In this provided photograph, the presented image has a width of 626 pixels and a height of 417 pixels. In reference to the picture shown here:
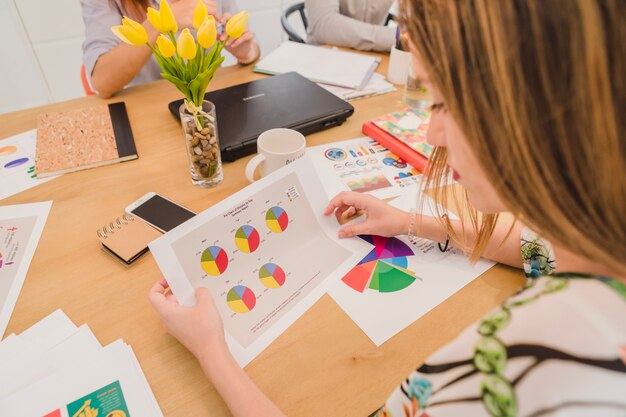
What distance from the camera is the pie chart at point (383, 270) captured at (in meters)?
0.66

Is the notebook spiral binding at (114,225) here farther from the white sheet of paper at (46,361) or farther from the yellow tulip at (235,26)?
the yellow tulip at (235,26)

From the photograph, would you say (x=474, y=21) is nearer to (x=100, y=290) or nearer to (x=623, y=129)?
(x=623, y=129)

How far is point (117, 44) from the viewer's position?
1.22 metres

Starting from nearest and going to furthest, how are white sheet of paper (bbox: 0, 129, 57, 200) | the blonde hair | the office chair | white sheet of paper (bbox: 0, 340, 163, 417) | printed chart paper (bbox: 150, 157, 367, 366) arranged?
the blonde hair < white sheet of paper (bbox: 0, 340, 163, 417) < printed chart paper (bbox: 150, 157, 367, 366) < white sheet of paper (bbox: 0, 129, 57, 200) < the office chair

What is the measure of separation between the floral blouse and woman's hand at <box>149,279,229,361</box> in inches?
11.1

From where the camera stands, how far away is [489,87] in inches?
13.0

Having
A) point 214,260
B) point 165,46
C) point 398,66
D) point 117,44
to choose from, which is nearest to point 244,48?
point 117,44

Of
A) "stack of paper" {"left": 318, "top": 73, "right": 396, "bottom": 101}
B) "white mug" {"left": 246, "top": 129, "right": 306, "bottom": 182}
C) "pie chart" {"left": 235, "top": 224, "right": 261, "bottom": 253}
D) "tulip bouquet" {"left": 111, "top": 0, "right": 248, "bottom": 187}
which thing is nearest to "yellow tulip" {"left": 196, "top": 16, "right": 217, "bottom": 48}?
"tulip bouquet" {"left": 111, "top": 0, "right": 248, "bottom": 187}

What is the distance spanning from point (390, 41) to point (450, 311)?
1136mm

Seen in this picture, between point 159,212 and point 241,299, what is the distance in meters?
0.27

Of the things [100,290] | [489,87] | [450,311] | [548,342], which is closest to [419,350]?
[450,311]

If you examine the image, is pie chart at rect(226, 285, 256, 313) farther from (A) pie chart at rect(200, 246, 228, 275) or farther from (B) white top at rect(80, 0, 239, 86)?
(B) white top at rect(80, 0, 239, 86)

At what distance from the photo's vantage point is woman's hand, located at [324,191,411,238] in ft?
2.39

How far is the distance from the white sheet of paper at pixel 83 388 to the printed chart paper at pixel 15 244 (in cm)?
14
